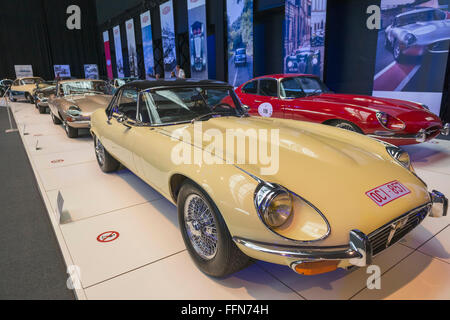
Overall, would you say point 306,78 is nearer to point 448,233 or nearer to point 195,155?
point 448,233

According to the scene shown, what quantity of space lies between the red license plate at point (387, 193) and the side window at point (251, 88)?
13.9ft

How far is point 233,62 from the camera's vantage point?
11.8 metres

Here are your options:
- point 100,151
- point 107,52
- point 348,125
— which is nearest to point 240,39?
point 348,125

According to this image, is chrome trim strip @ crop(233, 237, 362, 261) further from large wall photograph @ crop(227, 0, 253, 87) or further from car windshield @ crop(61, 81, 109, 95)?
large wall photograph @ crop(227, 0, 253, 87)

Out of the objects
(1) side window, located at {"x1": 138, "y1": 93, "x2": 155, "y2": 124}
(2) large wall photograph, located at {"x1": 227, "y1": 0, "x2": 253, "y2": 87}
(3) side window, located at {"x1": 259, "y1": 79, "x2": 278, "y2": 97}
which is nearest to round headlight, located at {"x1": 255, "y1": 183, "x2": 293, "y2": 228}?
(1) side window, located at {"x1": 138, "y1": 93, "x2": 155, "y2": 124}

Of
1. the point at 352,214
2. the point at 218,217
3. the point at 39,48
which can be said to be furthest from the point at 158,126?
the point at 39,48

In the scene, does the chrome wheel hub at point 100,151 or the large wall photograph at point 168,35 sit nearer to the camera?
the chrome wheel hub at point 100,151

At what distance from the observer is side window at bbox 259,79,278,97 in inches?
213

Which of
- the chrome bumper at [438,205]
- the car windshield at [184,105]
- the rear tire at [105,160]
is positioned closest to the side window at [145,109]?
the car windshield at [184,105]

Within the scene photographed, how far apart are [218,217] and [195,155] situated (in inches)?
19.8

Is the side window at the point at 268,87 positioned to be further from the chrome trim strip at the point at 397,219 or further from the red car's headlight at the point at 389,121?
the chrome trim strip at the point at 397,219

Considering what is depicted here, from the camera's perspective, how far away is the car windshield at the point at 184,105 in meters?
2.80

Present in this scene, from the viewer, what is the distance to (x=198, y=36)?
43.3 feet

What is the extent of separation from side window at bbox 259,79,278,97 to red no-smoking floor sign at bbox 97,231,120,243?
151 inches
